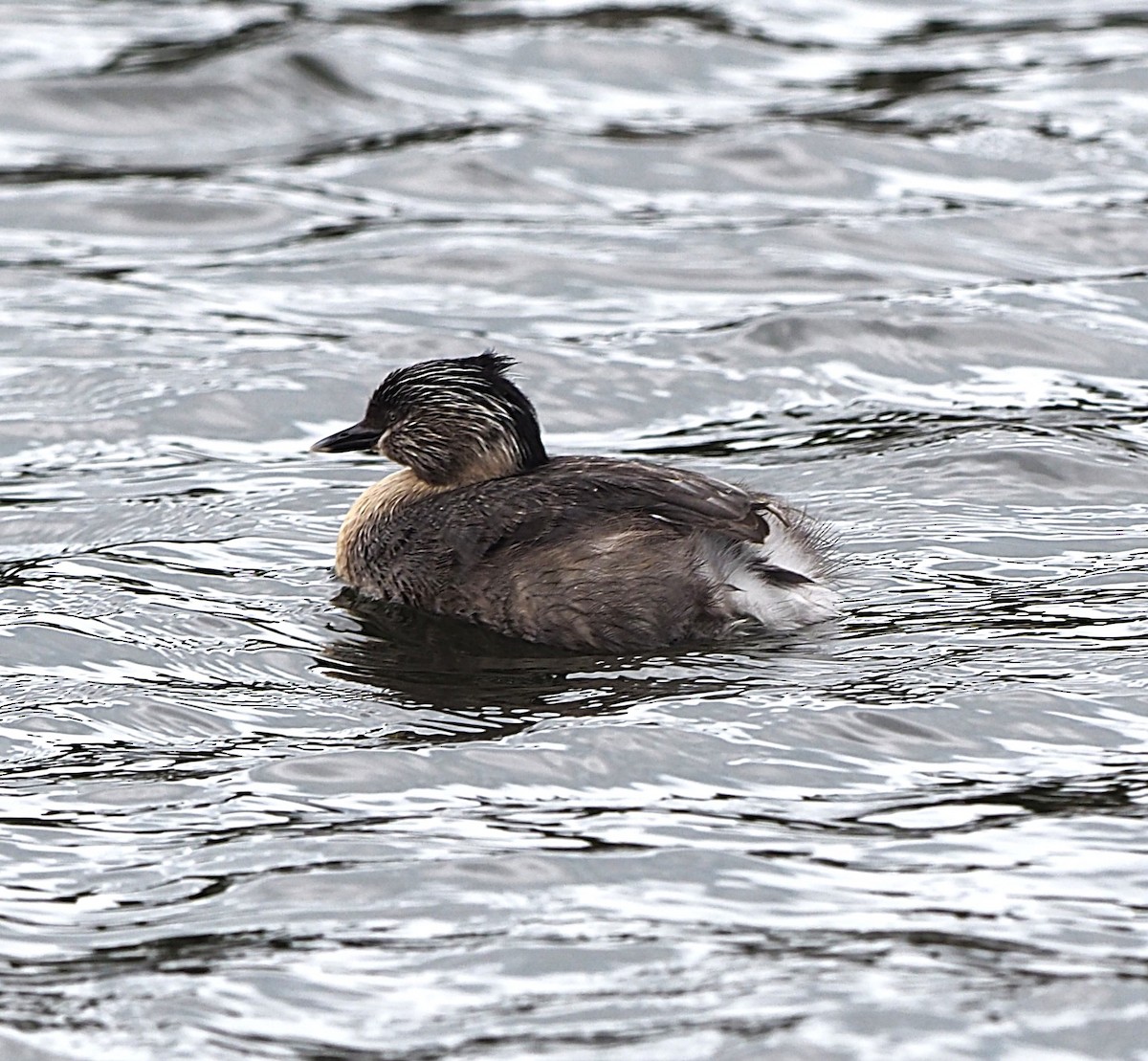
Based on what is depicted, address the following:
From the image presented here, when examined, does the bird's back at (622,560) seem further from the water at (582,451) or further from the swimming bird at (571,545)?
the water at (582,451)

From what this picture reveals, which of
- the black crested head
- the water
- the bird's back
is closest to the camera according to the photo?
the water

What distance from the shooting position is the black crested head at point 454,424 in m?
8.05

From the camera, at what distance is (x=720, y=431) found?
32.6 feet

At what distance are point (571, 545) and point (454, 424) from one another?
0.94 m

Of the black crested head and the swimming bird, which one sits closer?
the swimming bird

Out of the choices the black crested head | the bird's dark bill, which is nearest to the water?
the bird's dark bill

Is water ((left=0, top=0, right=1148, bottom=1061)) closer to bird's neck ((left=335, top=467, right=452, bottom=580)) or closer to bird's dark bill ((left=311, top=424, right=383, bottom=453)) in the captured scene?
bird's neck ((left=335, top=467, right=452, bottom=580))

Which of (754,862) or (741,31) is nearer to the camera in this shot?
(754,862)

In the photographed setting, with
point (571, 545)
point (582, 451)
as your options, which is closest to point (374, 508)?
point (571, 545)

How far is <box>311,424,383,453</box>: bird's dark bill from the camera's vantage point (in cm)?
839

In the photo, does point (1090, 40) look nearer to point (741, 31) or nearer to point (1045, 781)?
point (741, 31)

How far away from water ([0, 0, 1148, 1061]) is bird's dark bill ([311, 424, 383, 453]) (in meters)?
0.43

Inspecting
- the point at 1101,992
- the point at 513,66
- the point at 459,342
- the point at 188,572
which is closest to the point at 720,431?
the point at 459,342

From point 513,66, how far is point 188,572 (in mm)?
8258
